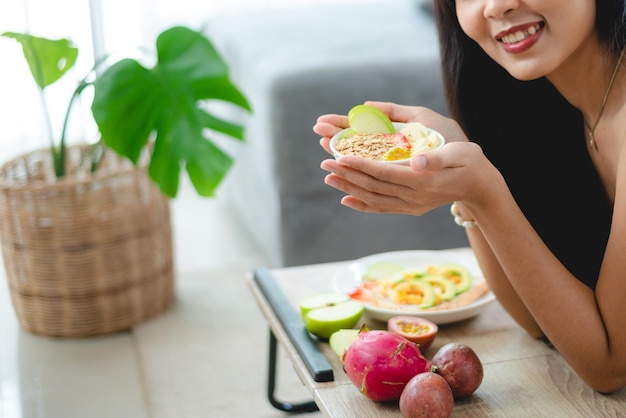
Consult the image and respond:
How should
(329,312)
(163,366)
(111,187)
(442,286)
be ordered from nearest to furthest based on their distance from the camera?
(329,312)
(442,286)
(163,366)
(111,187)

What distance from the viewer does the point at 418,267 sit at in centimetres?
169

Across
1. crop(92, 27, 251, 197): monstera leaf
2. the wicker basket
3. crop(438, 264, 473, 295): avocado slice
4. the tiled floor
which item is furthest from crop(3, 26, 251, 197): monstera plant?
crop(438, 264, 473, 295): avocado slice

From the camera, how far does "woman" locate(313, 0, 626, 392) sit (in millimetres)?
1129

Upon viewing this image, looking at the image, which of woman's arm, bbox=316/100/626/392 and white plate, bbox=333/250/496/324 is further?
white plate, bbox=333/250/496/324

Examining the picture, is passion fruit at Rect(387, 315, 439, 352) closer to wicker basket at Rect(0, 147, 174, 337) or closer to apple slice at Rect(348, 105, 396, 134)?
A: apple slice at Rect(348, 105, 396, 134)

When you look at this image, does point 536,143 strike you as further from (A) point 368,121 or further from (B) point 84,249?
(B) point 84,249

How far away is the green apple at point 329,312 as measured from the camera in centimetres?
142

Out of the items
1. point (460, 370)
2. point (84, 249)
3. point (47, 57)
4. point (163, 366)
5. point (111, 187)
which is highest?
point (47, 57)

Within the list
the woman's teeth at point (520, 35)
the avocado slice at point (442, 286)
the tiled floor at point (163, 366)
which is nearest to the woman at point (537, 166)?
the woman's teeth at point (520, 35)

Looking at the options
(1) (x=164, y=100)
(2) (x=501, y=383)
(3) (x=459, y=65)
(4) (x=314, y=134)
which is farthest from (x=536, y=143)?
(1) (x=164, y=100)

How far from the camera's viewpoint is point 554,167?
4.84ft

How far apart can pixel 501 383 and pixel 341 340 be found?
245 mm

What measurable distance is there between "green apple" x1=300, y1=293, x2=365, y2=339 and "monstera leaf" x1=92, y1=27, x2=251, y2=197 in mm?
840

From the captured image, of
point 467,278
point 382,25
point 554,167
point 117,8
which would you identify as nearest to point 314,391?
point 467,278
